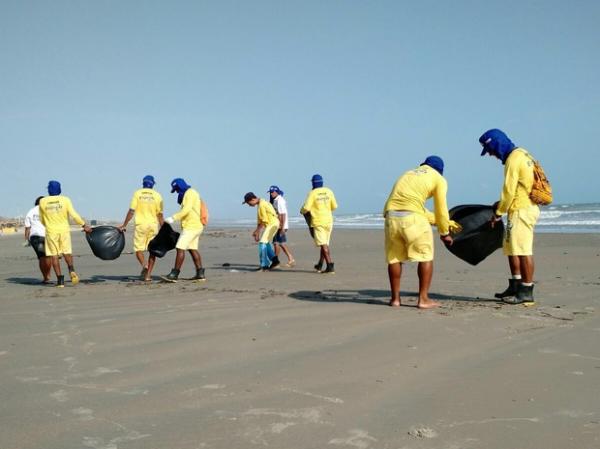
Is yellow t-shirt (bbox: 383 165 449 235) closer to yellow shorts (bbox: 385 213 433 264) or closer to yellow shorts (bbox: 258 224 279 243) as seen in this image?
yellow shorts (bbox: 385 213 433 264)

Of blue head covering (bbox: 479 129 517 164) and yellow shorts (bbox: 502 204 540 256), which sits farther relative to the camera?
blue head covering (bbox: 479 129 517 164)

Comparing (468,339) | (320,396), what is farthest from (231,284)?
(320,396)

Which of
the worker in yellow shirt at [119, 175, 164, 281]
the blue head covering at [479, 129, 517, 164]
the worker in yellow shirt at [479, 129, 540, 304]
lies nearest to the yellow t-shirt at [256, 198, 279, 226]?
the worker in yellow shirt at [119, 175, 164, 281]

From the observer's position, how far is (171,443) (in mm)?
2455

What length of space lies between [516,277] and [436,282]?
217 cm

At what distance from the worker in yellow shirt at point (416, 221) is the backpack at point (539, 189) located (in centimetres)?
96

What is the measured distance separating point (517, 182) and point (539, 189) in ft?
0.88

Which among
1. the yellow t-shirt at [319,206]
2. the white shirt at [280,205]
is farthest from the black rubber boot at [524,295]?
the white shirt at [280,205]

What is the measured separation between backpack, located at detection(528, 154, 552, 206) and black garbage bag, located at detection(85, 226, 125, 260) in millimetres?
7050

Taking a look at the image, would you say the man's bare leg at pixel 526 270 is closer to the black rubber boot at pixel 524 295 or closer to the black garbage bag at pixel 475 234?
the black rubber boot at pixel 524 295

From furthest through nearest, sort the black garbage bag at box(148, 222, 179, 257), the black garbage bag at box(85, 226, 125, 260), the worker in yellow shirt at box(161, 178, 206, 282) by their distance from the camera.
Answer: the black garbage bag at box(85, 226, 125, 260)
the black garbage bag at box(148, 222, 179, 257)
the worker in yellow shirt at box(161, 178, 206, 282)

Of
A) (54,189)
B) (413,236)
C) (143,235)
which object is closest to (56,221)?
(54,189)

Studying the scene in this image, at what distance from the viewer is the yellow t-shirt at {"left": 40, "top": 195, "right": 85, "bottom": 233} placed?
343 inches

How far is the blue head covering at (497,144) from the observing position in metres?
6.00
